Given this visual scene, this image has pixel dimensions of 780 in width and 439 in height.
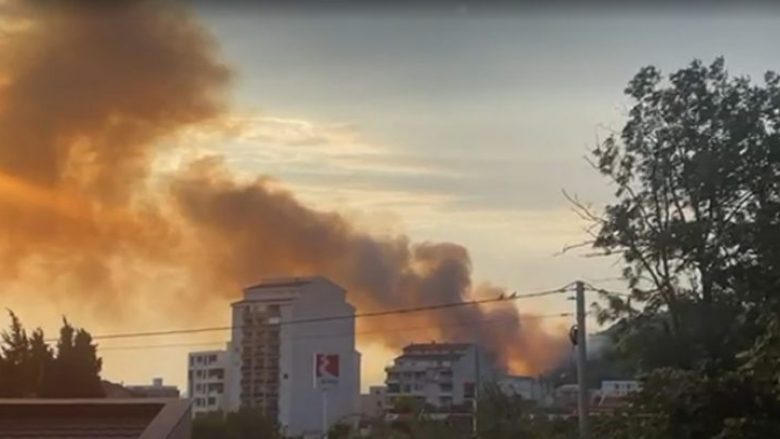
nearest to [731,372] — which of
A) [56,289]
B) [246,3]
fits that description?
[246,3]

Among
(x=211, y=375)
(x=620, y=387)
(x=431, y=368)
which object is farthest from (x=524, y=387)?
(x=211, y=375)

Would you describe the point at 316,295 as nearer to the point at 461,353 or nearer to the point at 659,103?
the point at 461,353

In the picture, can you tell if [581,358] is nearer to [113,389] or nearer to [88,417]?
[88,417]

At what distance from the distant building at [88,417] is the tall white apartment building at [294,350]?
17856 millimetres

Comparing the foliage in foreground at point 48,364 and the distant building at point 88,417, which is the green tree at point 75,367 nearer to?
the foliage in foreground at point 48,364

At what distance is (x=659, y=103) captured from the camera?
1396cm

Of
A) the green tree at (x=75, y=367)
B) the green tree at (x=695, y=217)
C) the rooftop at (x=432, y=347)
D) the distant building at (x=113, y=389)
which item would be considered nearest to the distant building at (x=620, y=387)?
the green tree at (x=695, y=217)

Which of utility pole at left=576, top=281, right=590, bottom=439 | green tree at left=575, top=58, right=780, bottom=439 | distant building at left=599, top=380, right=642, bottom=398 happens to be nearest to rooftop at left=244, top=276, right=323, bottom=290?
distant building at left=599, top=380, right=642, bottom=398

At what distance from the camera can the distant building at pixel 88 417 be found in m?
7.63

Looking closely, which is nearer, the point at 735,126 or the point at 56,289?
the point at 735,126

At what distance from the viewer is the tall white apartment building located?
2786 cm

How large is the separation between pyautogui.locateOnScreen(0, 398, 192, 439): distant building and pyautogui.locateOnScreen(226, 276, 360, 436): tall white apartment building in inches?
703

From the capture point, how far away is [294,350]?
32.5m

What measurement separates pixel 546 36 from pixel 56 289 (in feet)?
42.5
